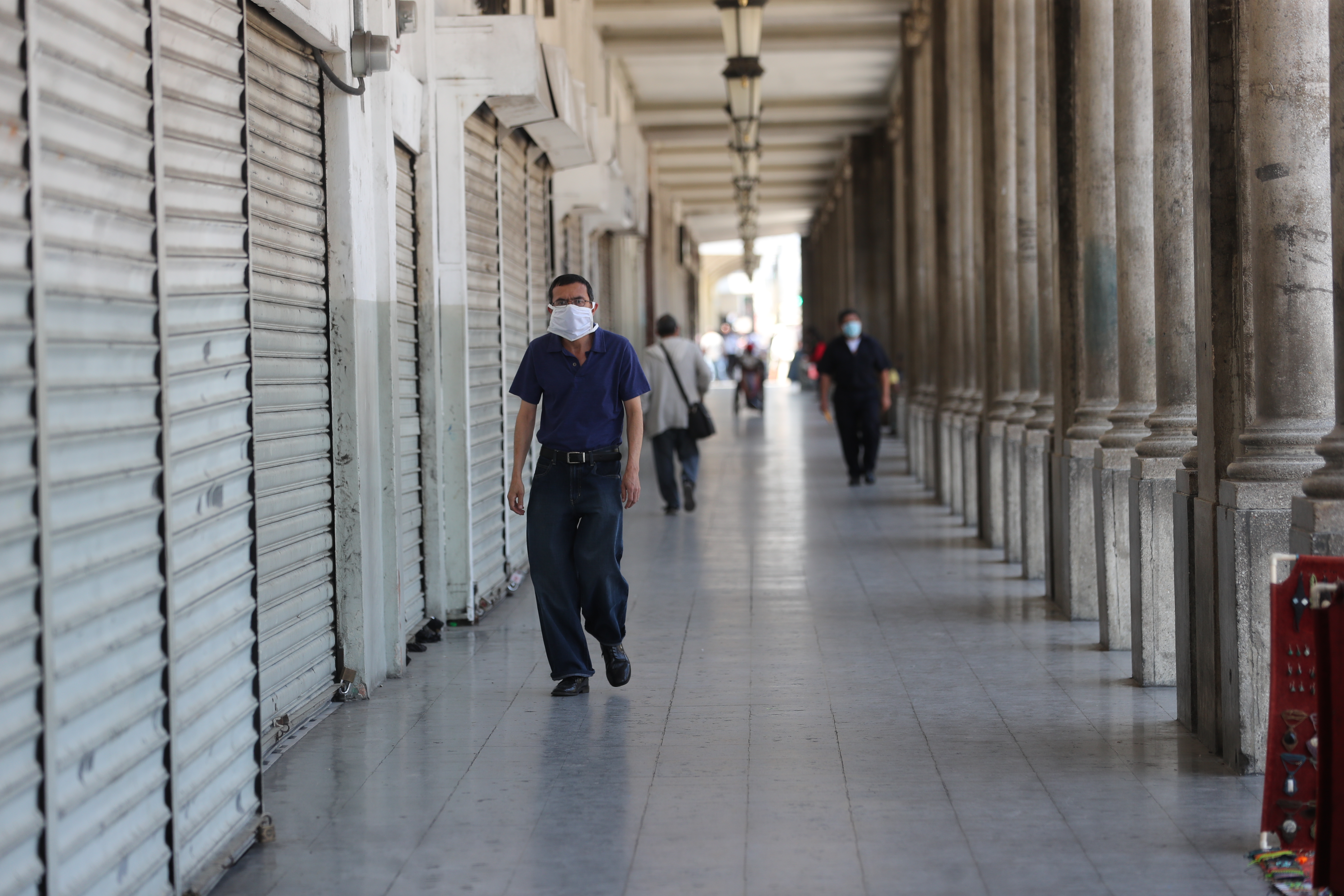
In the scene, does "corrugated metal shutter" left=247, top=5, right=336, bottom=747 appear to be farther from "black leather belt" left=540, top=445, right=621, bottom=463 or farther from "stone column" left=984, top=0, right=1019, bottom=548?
"stone column" left=984, top=0, right=1019, bottom=548

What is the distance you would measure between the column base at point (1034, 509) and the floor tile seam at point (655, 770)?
2.52 m

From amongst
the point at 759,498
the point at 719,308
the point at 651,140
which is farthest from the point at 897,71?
the point at 719,308

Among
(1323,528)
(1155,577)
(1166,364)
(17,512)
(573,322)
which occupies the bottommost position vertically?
(1155,577)

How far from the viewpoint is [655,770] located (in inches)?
213

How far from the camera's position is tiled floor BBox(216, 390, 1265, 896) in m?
4.33

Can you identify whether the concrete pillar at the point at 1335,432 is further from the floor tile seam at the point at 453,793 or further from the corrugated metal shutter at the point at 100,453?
the corrugated metal shutter at the point at 100,453

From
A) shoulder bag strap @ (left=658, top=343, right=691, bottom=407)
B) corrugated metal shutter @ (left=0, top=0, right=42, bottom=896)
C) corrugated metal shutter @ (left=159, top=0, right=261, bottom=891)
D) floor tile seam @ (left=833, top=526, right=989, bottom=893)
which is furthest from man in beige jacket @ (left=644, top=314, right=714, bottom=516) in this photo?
corrugated metal shutter @ (left=0, top=0, right=42, bottom=896)

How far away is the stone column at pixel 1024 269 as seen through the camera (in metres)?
11.0

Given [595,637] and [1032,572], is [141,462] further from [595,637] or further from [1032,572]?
[1032,572]

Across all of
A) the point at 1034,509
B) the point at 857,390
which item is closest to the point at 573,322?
the point at 1034,509

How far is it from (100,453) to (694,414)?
1006 cm

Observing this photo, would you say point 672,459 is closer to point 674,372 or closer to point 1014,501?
point 674,372

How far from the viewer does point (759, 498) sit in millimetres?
15516

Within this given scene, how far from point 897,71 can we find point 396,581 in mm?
18733
